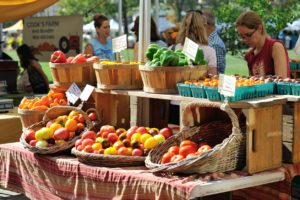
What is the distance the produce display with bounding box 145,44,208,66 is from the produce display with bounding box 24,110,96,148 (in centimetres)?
80

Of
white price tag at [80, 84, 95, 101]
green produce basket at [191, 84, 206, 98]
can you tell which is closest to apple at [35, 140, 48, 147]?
white price tag at [80, 84, 95, 101]

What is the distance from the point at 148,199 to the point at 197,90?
2.51 ft

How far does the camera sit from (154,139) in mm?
3188

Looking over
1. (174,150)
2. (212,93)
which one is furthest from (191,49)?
(174,150)

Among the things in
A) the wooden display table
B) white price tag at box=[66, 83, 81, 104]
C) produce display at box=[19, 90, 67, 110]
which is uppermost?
white price tag at box=[66, 83, 81, 104]

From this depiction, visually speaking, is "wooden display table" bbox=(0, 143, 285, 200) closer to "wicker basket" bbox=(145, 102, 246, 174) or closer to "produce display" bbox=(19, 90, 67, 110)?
"wicker basket" bbox=(145, 102, 246, 174)

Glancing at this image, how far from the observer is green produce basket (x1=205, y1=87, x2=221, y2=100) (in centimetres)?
292

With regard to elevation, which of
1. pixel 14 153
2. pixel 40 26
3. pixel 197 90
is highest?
pixel 40 26

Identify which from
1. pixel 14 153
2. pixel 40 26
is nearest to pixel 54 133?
pixel 14 153

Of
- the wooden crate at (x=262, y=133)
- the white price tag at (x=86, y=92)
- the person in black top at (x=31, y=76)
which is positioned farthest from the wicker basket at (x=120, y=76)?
the person in black top at (x=31, y=76)

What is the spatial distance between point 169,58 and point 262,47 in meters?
1.05

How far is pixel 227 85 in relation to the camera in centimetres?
275

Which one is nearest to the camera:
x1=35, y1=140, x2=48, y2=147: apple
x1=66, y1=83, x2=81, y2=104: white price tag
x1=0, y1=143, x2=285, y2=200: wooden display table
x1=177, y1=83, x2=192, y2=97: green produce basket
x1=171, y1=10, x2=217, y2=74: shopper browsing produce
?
x1=0, y1=143, x2=285, y2=200: wooden display table

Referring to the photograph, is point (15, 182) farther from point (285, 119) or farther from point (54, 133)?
point (285, 119)
